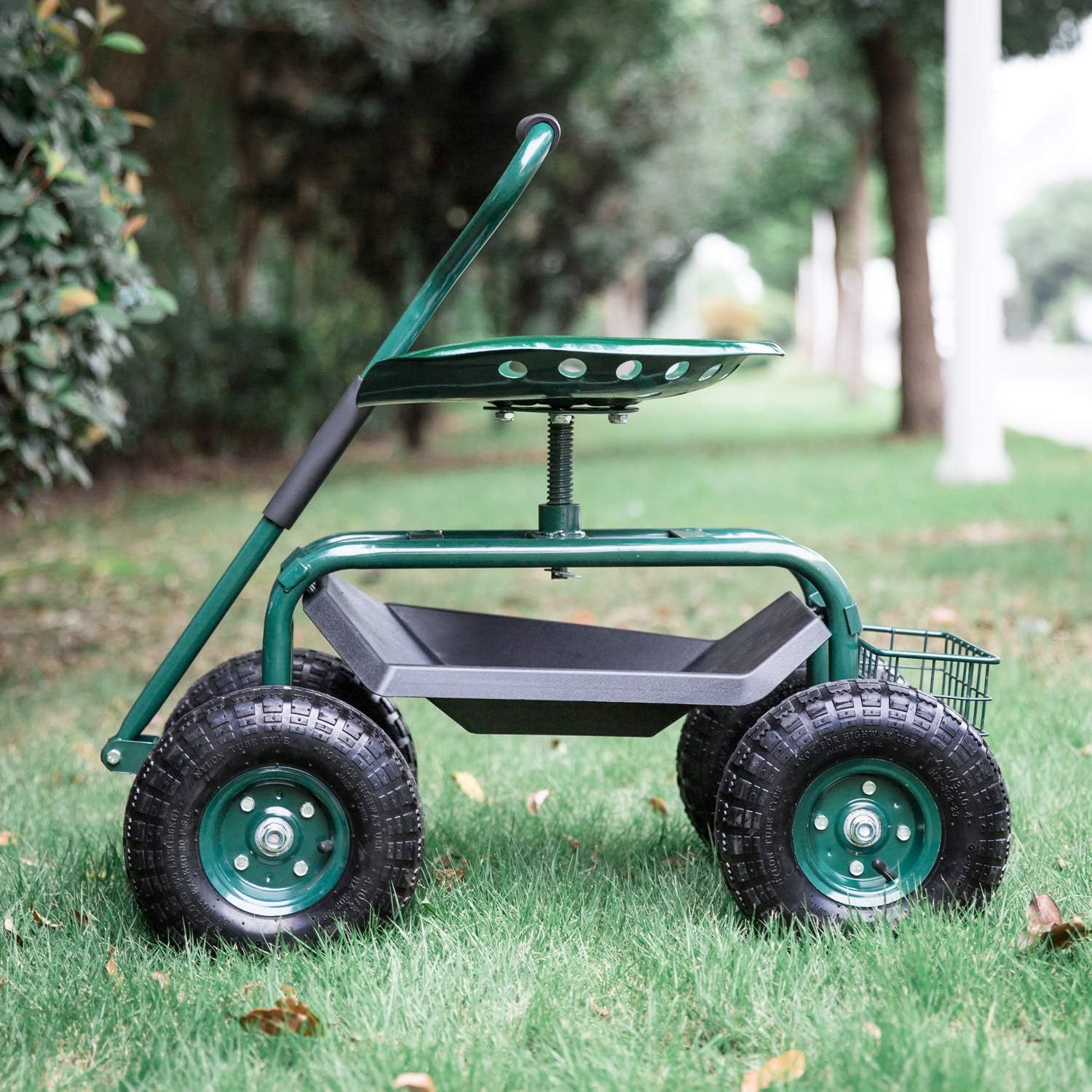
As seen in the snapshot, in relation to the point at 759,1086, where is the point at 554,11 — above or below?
above

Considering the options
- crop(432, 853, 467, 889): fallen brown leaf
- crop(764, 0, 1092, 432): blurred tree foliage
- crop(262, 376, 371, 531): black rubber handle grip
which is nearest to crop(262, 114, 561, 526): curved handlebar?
crop(262, 376, 371, 531): black rubber handle grip

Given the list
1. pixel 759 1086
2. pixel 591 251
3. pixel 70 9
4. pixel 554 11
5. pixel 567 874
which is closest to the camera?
pixel 759 1086

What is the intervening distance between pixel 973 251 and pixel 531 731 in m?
9.26

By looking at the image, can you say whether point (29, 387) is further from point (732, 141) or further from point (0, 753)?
point (732, 141)

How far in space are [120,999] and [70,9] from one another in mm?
3465

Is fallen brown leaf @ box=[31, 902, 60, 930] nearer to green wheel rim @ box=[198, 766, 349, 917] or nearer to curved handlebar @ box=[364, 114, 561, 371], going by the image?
green wheel rim @ box=[198, 766, 349, 917]

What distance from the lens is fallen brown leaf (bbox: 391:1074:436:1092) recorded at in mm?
1824

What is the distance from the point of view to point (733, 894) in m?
2.32

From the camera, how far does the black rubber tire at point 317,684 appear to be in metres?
2.78

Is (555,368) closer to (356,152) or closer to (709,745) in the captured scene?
(709,745)

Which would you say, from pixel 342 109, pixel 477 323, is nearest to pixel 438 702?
pixel 342 109

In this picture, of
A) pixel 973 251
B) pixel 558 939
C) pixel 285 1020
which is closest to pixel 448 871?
pixel 558 939

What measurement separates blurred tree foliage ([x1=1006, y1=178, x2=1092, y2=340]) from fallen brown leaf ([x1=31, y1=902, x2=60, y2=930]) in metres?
109

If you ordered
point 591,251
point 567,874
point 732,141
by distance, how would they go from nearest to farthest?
point 567,874 → point 591,251 → point 732,141
